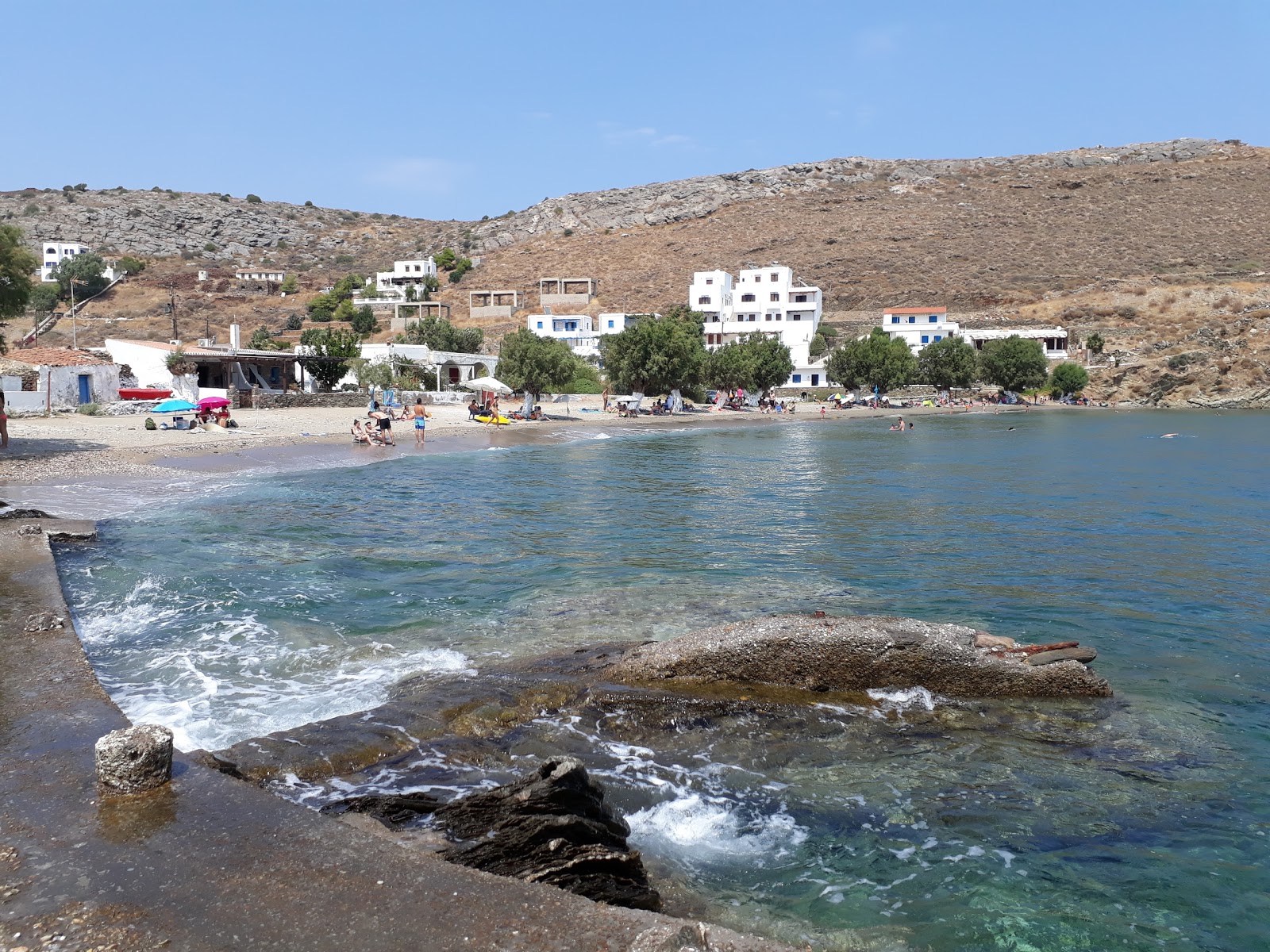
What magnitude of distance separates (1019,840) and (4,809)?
21.2ft

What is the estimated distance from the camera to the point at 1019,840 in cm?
646

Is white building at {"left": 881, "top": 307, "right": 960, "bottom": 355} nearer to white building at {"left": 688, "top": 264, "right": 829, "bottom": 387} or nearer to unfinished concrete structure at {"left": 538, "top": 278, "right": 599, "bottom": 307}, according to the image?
white building at {"left": 688, "top": 264, "right": 829, "bottom": 387}

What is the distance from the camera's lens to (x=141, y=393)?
152 feet

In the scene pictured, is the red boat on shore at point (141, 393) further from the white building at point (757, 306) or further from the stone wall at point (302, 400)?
the white building at point (757, 306)

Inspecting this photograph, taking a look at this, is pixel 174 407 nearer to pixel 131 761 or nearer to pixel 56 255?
pixel 131 761

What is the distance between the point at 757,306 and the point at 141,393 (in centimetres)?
6565

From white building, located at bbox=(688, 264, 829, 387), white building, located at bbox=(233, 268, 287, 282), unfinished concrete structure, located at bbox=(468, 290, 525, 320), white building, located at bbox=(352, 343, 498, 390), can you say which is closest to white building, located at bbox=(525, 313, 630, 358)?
white building, located at bbox=(688, 264, 829, 387)

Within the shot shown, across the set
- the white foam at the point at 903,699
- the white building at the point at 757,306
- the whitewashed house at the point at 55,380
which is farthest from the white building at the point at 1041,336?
the white foam at the point at 903,699

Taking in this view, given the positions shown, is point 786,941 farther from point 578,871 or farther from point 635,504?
point 635,504

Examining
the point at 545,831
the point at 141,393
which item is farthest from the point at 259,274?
the point at 545,831

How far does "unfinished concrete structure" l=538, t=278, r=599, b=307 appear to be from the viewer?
113 m

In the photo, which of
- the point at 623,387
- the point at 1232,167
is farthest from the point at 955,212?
the point at 623,387

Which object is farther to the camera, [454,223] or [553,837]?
[454,223]

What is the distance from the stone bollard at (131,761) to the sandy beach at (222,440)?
19553mm
